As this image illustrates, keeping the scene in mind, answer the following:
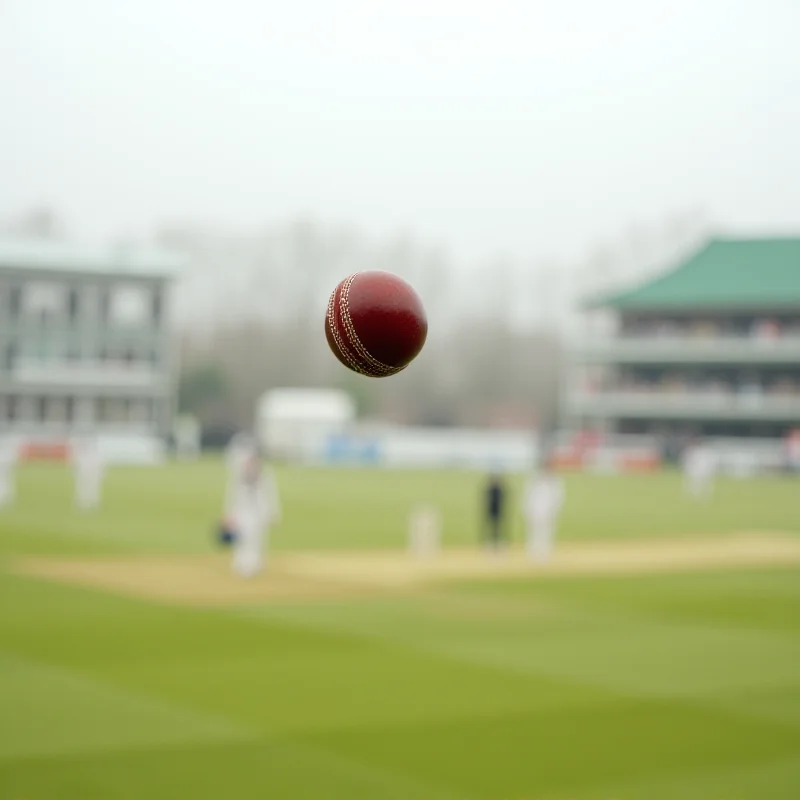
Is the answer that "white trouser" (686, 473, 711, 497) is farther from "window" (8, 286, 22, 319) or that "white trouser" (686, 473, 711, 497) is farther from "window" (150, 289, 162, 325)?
"window" (150, 289, 162, 325)

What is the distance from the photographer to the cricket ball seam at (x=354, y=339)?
5.75 metres

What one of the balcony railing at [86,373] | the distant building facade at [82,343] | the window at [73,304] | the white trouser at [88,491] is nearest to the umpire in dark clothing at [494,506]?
the white trouser at [88,491]

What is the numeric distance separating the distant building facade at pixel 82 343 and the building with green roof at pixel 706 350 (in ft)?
78.3

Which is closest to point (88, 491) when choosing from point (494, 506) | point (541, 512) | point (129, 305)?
point (494, 506)

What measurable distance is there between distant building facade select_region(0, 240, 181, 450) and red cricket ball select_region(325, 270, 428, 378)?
62291 mm

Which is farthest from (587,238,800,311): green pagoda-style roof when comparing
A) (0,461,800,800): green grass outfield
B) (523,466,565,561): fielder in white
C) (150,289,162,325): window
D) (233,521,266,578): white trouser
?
(233,521,266,578): white trouser

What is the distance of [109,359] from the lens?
2756 inches

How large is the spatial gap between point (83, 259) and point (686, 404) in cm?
3324

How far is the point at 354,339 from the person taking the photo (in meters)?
5.76

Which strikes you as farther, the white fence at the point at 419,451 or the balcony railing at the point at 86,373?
the balcony railing at the point at 86,373

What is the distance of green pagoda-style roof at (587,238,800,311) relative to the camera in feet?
237

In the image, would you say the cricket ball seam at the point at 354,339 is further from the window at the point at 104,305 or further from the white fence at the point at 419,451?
the window at the point at 104,305

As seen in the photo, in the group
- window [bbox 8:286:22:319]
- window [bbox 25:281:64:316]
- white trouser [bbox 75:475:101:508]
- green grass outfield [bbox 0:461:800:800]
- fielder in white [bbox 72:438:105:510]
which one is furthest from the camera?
window [bbox 25:281:64:316]

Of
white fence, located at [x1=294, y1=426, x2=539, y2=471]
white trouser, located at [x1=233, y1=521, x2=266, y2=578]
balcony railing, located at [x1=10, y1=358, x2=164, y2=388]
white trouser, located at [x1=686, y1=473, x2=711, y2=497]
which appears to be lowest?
white fence, located at [x1=294, y1=426, x2=539, y2=471]
